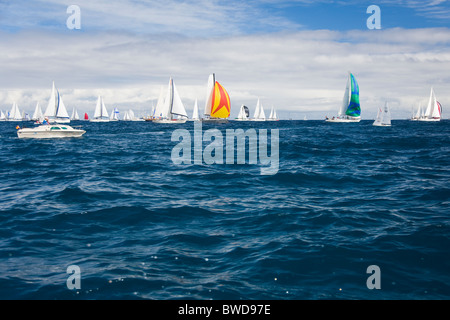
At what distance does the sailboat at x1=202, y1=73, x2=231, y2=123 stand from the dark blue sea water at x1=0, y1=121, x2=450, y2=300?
7232 cm

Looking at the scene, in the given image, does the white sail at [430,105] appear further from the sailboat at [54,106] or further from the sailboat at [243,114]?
the sailboat at [54,106]

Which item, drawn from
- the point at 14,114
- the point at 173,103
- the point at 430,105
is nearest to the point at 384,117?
the point at 173,103

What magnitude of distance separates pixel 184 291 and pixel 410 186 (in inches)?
484

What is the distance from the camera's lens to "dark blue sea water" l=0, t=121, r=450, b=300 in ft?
22.0

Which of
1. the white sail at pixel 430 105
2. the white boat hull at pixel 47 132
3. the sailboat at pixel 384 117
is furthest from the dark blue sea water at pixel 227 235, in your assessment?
the white sail at pixel 430 105

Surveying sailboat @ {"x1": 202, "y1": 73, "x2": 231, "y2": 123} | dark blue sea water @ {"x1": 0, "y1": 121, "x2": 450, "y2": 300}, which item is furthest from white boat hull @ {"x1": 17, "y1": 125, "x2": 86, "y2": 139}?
sailboat @ {"x1": 202, "y1": 73, "x2": 231, "y2": 123}

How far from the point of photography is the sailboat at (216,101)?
87750 millimetres

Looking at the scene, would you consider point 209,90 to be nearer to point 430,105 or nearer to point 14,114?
point 430,105

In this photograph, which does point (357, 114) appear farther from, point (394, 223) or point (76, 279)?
point (76, 279)

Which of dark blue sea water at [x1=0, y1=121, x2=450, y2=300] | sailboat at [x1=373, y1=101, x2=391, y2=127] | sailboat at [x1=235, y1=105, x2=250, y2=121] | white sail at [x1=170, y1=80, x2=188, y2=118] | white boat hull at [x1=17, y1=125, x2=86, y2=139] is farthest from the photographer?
sailboat at [x1=235, y1=105, x2=250, y2=121]

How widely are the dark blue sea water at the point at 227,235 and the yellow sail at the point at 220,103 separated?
72.3 meters

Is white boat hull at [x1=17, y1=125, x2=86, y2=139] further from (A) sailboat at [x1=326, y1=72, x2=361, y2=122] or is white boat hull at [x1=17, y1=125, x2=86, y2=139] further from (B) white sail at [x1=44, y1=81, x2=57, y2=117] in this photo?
(A) sailboat at [x1=326, y1=72, x2=361, y2=122]

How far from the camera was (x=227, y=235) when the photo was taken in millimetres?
9398
